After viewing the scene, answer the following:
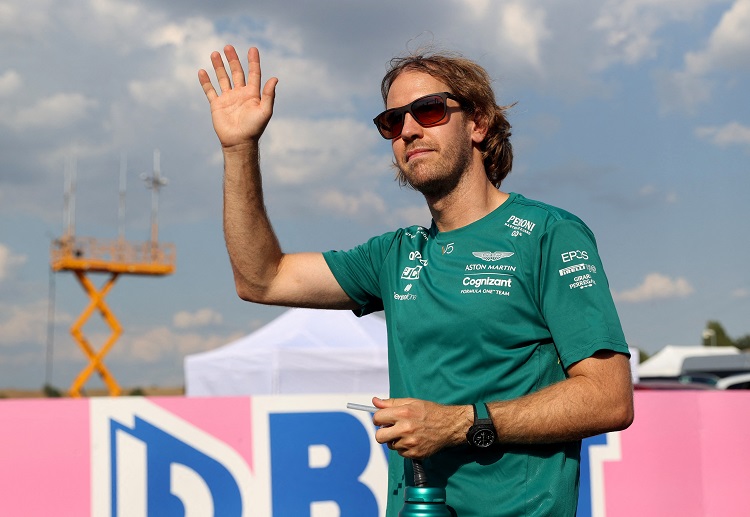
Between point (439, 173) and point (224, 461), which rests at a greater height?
point (439, 173)

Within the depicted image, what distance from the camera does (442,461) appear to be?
6.96ft

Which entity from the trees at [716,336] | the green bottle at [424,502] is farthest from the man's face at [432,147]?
the trees at [716,336]

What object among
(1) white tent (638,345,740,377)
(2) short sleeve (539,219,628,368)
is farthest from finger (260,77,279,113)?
(1) white tent (638,345,740,377)

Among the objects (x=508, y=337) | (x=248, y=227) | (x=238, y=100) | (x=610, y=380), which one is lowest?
(x=610, y=380)

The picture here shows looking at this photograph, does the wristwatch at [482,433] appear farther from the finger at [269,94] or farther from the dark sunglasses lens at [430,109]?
the finger at [269,94]

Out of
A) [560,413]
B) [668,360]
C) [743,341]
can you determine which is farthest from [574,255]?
[743,341]

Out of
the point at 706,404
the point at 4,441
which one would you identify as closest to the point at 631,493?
the point at 706,404

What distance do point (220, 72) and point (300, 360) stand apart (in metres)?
11.6

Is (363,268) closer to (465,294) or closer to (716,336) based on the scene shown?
(465,294)

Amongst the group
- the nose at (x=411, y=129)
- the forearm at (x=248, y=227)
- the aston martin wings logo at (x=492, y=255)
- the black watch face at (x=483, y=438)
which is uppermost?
the nose at (x=411, y=129)

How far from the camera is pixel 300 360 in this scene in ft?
45.9

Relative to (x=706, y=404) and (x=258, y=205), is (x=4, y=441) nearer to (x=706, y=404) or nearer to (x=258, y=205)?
(x=258, y=205)

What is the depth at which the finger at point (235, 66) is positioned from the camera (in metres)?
2.61

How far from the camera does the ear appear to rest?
2.54m
